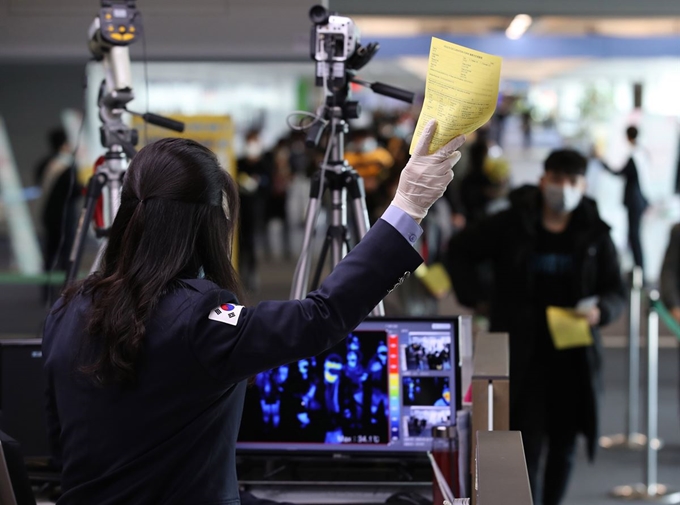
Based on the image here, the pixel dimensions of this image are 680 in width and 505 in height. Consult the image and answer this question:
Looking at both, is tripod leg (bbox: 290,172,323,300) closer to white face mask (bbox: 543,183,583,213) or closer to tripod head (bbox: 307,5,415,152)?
tripod head (bbox: 307,5,415,152)

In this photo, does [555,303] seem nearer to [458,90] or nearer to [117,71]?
[117,71]

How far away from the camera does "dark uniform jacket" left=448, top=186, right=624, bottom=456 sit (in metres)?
3.49

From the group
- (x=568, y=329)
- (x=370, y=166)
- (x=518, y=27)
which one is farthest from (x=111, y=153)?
(x=370, y=166)

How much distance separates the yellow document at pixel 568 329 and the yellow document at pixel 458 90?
201 centimetres

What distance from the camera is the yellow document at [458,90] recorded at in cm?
145

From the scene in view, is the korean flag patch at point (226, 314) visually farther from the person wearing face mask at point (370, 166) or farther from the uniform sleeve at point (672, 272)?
the uniform sleeve at point (672, 272)

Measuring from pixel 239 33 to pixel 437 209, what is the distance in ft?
7.70

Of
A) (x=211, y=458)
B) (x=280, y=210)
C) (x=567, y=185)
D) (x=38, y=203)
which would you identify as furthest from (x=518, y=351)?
(x=280, y=210)

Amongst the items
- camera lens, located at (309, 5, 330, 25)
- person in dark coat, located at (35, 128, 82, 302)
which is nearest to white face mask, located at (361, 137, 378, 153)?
person in dark coat, located at (35, 128, 82, 302)

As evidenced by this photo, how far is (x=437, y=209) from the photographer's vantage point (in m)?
6.37

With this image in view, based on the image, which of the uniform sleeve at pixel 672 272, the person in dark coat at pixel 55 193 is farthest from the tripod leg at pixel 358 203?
the person in dark coat at pixel 55 193

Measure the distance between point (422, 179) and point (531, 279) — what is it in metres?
2.14

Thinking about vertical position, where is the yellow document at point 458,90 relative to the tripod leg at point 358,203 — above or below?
above

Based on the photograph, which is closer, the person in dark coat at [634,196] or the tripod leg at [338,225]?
the tripod leg at [338,225]
